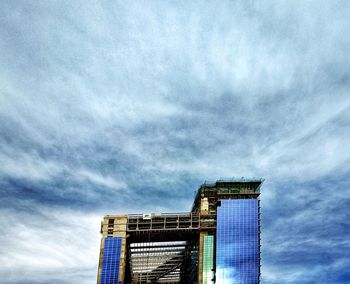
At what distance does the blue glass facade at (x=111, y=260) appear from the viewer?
130m

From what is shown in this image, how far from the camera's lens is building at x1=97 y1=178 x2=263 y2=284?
127m

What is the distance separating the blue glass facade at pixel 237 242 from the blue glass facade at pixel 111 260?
118ft

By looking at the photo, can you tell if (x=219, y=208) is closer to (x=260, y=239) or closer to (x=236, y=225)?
(x=236, y=225)

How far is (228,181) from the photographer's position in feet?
454

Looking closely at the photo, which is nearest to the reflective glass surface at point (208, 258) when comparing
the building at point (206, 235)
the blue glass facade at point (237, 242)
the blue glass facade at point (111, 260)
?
the building at point (206, 235)

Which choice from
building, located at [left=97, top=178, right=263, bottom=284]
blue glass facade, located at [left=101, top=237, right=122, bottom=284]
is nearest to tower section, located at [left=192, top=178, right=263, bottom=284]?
building, located at [left=97, top=178, right=263, bottom=284]

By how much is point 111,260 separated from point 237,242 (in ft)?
149

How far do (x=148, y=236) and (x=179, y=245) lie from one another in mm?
17306

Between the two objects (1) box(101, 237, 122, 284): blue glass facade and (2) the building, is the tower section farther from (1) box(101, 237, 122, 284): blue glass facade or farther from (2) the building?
(1) box(101, 237, 122, 284): blue glass facade

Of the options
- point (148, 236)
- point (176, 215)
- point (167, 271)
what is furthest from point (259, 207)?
point (167, 271)

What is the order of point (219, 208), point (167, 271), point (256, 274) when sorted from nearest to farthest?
point (256, 274)
point (219, 208)
point (167, 271)

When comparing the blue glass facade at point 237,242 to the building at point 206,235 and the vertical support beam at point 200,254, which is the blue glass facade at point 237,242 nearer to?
the building at point 206,235

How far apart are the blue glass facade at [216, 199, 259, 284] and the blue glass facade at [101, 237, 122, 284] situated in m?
35.9

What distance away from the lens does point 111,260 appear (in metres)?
133
